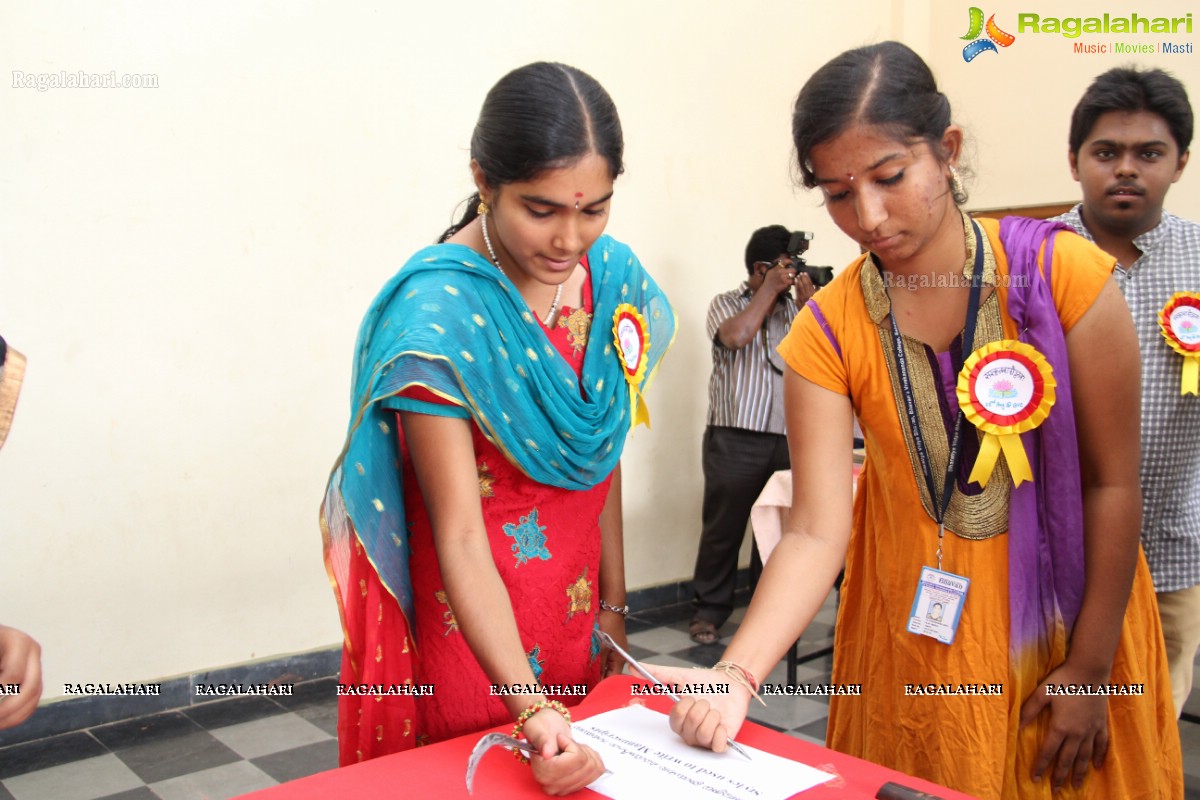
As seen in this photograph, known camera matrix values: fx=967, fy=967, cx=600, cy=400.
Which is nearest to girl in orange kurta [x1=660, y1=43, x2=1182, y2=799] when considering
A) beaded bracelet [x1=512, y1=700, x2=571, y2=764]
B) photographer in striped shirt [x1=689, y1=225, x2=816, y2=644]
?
beaded bracelet [x1=512, y1=700, x2=571, y2=764]

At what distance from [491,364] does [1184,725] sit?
2.88 metres

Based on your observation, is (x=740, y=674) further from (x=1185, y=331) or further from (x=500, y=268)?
(x=1185, y=331)

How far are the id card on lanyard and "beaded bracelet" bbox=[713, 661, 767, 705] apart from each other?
22 centimetres

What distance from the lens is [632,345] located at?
55.3 inches

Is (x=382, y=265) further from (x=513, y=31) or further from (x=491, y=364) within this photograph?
(x=491, y=364)

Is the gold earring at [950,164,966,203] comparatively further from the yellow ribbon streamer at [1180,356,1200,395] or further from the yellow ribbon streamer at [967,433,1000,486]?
the yellow ribbon streamer at [1180,356,1200,395]

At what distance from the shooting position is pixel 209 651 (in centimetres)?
307

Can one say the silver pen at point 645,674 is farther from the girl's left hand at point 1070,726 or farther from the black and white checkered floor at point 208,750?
the black and white checkered floor at point 208,750

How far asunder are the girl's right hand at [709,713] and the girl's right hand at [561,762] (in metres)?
0.12

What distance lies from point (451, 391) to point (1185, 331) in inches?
57.7

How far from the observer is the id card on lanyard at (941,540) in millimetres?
1179

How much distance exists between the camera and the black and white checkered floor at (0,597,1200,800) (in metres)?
2.49

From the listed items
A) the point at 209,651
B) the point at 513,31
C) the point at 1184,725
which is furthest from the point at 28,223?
the point at 1184,725

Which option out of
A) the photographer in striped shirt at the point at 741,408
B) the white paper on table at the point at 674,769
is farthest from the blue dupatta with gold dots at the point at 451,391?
the photographer in striped shirt at the point at 741,408
